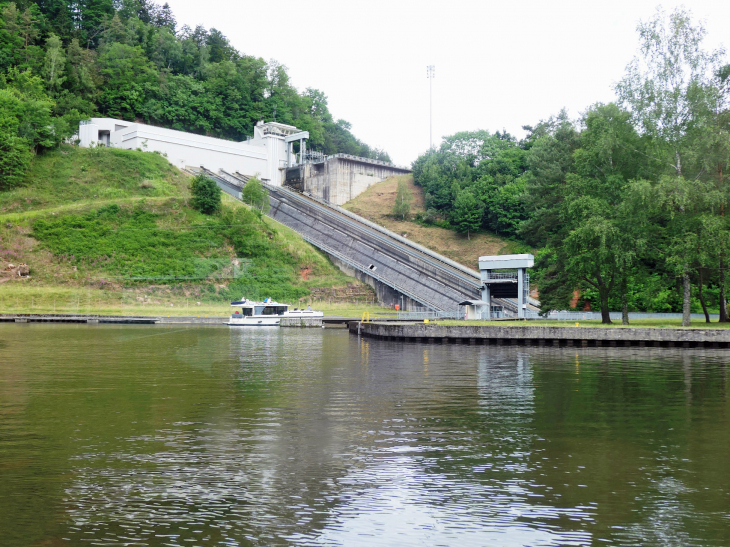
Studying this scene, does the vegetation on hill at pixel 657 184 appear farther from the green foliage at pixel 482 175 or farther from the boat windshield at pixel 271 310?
the green foliage at pixel 482 175

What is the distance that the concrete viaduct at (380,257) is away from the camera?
233ft

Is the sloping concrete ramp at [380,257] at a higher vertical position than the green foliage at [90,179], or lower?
lower

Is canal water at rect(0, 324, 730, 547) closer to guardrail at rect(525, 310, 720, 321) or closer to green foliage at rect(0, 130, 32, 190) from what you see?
guardrail at rect(525, 310, 720, 321)

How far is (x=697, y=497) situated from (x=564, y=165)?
53736mm

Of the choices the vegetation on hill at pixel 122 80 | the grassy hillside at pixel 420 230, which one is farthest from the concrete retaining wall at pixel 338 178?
the vegetation on hill at pixel 122 80

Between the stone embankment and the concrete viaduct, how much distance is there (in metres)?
22.9

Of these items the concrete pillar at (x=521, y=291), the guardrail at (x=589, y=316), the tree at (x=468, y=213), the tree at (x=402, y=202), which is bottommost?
the guardrail at (x=589, y=316)

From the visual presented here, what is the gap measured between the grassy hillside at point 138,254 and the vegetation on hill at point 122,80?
1270cm

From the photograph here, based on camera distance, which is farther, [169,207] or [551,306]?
[169,207]

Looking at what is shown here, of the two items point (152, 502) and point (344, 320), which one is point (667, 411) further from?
point (344, 320)

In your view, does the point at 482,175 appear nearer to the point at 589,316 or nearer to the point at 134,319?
the point at 589,316

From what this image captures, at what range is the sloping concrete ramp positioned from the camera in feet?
233

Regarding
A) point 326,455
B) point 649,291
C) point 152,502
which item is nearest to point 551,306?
point 649,291

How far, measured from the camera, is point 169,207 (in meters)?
87.2
